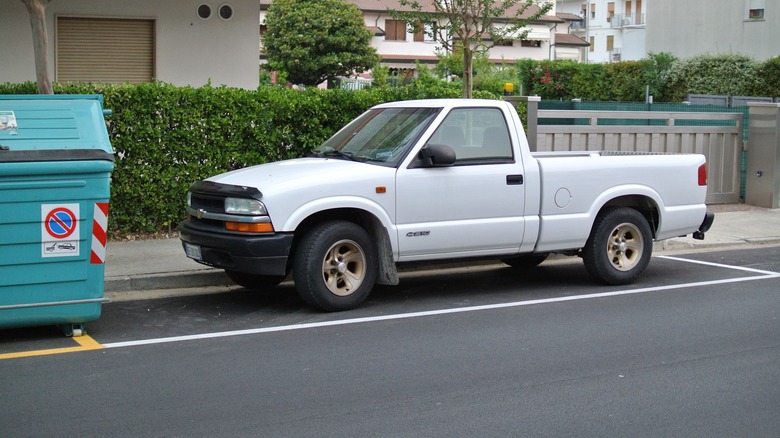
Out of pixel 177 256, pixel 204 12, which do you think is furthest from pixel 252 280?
pixel 204 12

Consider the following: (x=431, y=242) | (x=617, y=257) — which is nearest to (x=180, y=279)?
(x=431, y=242)

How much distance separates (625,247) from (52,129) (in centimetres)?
573

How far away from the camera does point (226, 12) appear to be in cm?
1631

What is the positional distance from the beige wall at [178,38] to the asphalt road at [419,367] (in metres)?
7.78

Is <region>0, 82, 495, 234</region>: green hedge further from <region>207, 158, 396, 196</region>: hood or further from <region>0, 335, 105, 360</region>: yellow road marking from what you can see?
<region>0, 335, 105, 360</region>: yellow road marking

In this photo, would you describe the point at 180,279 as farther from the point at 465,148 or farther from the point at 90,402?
the point at 90,402

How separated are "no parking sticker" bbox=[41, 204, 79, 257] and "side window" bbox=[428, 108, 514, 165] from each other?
3.34m

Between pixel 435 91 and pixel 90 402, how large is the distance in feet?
27.6

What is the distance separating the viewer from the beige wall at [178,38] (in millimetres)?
15078

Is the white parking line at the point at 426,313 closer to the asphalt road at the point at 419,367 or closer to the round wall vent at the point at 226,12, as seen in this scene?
the asphalt road at the point at 419,367

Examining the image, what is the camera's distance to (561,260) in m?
11.7

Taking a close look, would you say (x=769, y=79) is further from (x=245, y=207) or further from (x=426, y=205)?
(x=245, y=207)

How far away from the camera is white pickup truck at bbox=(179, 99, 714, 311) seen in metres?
8.20

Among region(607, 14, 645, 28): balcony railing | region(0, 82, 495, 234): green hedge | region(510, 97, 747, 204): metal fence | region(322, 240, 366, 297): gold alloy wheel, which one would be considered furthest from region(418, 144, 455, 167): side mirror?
region(607, 14, 645, 28): balcony railing
